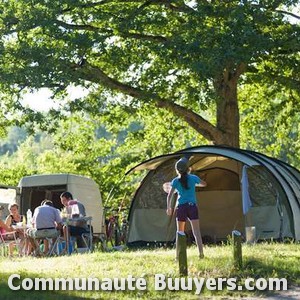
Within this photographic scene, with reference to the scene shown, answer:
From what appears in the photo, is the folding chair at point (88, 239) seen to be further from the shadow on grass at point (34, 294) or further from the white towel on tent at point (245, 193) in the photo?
the shadow on grass at point (34, 294)

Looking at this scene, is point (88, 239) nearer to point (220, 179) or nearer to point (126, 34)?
point (220, 179)

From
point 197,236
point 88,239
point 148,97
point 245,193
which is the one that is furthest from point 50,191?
point 197,236

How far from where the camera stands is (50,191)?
912 inches

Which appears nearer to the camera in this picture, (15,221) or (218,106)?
(15,221)

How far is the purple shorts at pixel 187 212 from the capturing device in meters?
13.0

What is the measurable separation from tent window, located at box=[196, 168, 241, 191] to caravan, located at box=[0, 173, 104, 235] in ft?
12.0

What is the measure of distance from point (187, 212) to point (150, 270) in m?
1.80

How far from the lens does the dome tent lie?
18500 millimetres

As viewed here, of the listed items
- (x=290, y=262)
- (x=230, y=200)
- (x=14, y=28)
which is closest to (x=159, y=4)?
(x=14, y=28)

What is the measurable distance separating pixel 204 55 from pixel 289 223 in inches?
186

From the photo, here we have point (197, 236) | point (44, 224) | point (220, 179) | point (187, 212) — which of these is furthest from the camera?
point (220, 179)

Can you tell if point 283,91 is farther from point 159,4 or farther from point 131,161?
point 131,161

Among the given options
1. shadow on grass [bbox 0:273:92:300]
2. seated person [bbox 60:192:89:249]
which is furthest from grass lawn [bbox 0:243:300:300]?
seated person [bbox 60:192:89:249]

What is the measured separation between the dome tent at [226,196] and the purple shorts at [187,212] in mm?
5465
